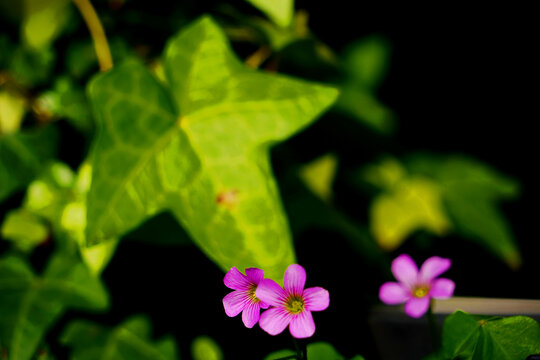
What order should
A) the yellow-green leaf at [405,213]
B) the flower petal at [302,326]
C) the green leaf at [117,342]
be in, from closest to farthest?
the flower petal at [302,326], the green leaf at [117,342], the yellow-green leaf at [405,213]

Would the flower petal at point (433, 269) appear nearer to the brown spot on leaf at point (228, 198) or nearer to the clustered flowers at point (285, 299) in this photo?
the clustered flowers at point (285, 299)

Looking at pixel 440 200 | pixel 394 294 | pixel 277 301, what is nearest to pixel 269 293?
pixel 277 301

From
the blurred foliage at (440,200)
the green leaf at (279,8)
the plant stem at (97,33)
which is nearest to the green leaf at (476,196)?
the blurred foliage at (440,200)

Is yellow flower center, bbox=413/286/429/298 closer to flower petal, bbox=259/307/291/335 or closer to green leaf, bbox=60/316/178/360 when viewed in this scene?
flower petal, bbox=259/307/291/335

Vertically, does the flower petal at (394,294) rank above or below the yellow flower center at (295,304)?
below

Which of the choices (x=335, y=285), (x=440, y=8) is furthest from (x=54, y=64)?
(x=440, y=8)

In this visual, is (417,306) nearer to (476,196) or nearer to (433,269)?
(433,269)
